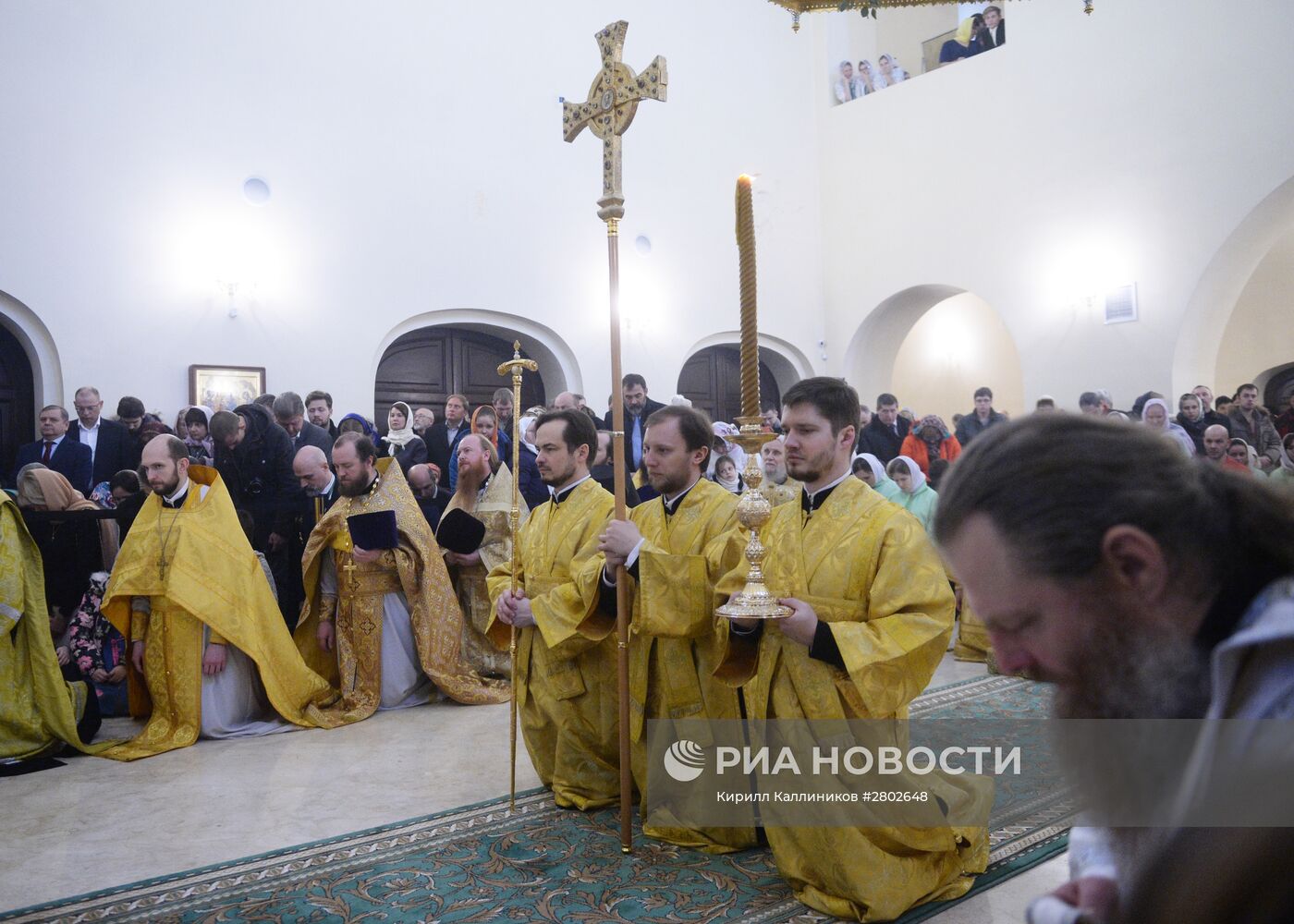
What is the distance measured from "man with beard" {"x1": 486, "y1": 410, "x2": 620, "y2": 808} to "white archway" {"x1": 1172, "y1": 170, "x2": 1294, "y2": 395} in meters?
9.01

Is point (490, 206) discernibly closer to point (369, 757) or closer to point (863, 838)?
point (369, 757)

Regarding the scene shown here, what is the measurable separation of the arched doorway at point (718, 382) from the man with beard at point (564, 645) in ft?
32.7

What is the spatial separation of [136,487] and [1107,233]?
10318 mm

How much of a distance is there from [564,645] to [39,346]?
284 inches

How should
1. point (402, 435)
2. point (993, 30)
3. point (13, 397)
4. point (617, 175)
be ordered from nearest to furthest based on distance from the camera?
point (617, 175) < point (402, 435) < point (13, 397) < point (993, 30)

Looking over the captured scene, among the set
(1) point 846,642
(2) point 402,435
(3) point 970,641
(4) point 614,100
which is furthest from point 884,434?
(1) point 846,642

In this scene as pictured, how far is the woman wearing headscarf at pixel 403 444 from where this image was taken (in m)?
7.50

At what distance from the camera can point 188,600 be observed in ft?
16.2

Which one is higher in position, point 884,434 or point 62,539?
point 884,434

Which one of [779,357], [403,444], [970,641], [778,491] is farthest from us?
[779,357]

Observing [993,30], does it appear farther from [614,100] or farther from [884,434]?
[614,100]

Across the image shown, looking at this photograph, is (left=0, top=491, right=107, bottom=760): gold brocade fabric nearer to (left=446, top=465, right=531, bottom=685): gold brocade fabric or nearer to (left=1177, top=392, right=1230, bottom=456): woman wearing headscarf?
(left=446, top=465, right=531, bottom=685): gold brocade fabric

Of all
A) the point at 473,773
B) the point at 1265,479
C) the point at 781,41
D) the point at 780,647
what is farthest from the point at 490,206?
the point at 1265,479

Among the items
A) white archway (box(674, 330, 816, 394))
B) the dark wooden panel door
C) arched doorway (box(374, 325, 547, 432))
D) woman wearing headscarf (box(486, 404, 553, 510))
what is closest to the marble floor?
woman wearing headscarf (box(486, 404, 553, 510))
